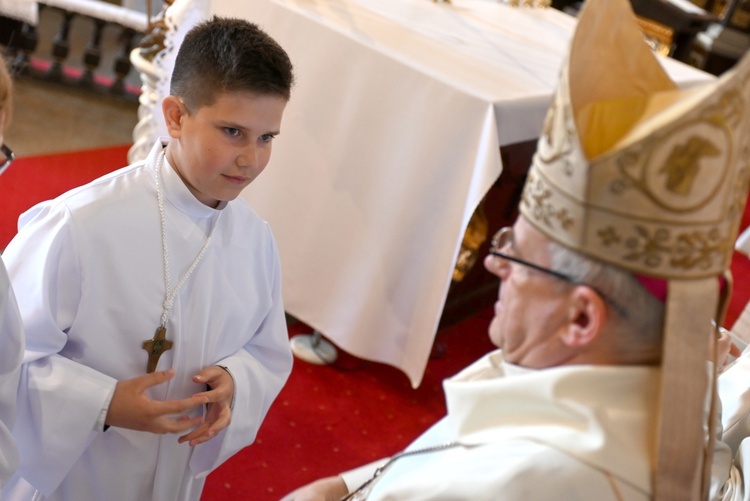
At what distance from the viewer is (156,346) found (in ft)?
5.66

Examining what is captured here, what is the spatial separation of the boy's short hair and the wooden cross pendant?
1.66 feet

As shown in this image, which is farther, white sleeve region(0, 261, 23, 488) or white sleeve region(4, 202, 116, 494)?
white sleeve region(4, 202, 116, 494)

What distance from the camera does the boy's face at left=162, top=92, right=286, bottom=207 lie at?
5.70ft

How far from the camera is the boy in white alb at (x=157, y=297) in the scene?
1632 millimetres

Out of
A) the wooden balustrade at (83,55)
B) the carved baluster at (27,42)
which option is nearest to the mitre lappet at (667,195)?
the wooden balustrade at (83,55)

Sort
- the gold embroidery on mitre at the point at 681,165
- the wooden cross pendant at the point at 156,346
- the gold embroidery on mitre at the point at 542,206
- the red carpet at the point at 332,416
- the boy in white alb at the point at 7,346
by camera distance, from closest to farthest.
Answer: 1. the gold embroidery on mitre at the point at 681,165
2. the gold embroidery on mitre at the point at 542,206
3. the boy in white alb at the point at 7,346
4. the wooden cross pendant at the point at 156,346
5. the red carpet at the point at 332,416

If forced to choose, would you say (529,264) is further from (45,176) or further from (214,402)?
(45,176)

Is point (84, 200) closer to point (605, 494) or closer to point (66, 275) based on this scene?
point (66, 275)

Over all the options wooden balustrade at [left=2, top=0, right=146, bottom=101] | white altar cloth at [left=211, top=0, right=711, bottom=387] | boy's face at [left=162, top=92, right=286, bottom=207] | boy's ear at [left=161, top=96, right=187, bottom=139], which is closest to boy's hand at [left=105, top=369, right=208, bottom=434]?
boy's face at [left=162, top=92, right=286, bottom=207]

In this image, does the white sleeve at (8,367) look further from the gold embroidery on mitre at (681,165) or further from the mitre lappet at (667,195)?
the gold embroidery on mitre at (681,165)

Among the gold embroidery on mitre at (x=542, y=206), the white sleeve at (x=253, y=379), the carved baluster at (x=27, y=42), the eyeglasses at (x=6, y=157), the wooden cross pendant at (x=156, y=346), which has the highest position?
the gold embroidery on mitre at (x=542, y=206)

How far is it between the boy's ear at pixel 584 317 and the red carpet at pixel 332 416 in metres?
1.94

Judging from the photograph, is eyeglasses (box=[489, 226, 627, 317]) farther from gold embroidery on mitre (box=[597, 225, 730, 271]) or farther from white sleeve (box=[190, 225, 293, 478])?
white sleeve (box=[190, 225, 293, 478])

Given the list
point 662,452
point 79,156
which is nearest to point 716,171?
point 662,452
